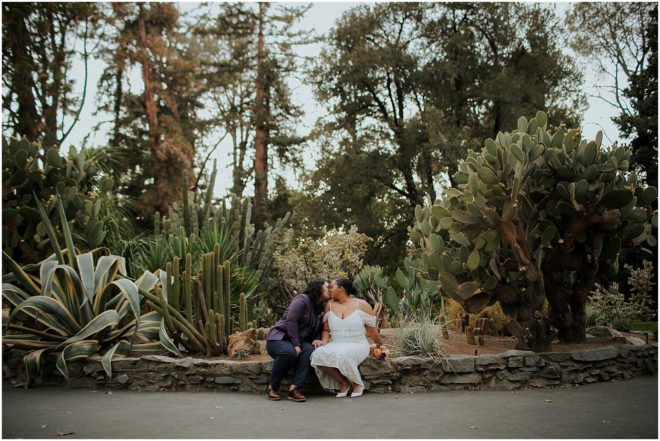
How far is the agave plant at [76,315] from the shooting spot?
18.5ft

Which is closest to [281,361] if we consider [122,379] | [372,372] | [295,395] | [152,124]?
[295,395]

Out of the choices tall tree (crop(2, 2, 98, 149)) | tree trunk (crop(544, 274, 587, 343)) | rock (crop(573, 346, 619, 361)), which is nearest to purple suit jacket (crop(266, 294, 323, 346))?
rock (crop(573, 346, 619, 361))

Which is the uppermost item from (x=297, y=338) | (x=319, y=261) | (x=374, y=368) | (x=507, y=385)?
(x=319, y=261)

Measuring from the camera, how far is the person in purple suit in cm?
514

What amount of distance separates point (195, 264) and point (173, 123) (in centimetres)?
1211

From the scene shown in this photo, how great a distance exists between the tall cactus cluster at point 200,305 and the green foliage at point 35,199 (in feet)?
6.25

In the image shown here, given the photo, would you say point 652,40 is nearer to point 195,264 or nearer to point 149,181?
point 195,264

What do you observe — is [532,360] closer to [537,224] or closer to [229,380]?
[537,224]

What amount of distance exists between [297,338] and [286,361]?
274 millimetres

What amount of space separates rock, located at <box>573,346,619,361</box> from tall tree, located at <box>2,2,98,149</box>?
1158 centimetres

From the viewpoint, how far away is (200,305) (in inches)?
245

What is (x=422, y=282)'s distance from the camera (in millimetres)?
8312

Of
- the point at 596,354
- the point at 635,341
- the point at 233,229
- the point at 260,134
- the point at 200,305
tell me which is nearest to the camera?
the point at 596,354

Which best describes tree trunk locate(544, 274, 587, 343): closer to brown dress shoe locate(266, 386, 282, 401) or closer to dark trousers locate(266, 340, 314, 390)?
dark trousers locate(266, 340, 314, 390)
